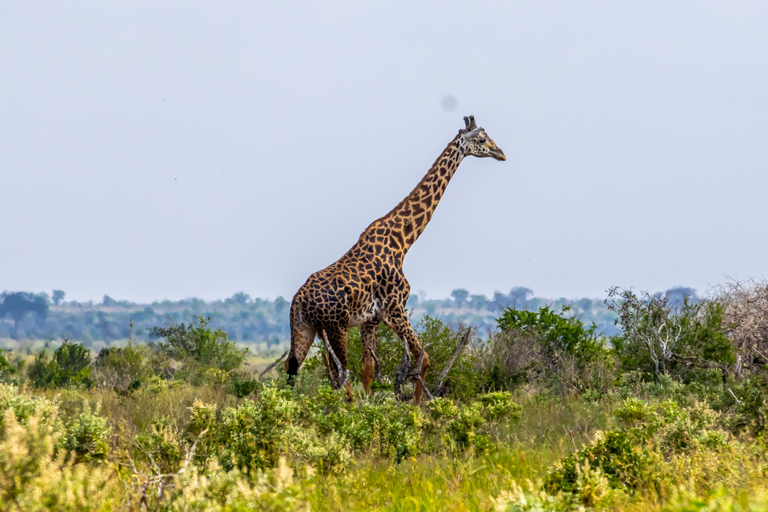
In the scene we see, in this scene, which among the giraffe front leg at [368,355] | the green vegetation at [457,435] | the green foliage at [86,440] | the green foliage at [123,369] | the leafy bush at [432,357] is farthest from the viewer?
the green foliage at [123,369]

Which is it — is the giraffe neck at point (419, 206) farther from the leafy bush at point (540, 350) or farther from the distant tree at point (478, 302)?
the distant tree at point (478, 302)

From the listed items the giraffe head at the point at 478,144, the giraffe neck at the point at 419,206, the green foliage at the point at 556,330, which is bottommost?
the green foliage at the point at 556,330

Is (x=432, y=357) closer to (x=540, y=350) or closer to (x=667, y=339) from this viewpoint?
(x=540, y=350)

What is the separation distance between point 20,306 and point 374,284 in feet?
470

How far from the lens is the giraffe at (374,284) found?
943 cm

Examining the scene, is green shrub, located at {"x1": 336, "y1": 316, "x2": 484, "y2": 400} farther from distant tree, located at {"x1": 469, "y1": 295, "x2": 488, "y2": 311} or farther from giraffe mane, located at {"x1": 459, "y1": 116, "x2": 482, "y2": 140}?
distant tree, located at {"x1": 469, "y1": 295, "x2": 488, "y2": 311}

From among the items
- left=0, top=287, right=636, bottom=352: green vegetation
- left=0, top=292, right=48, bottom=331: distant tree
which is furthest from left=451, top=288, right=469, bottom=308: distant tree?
left=0, top=292, right=48, bottom=331: distant tree

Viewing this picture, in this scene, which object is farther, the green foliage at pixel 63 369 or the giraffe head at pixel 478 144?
the green foliage at pixel 63 369

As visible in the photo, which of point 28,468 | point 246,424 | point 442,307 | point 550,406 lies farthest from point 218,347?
point 442,307

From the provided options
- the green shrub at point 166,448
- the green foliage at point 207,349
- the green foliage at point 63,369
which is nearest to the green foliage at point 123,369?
the green foliage at point 63,369

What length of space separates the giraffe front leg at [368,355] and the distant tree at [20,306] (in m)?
142

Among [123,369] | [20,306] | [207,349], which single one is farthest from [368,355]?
[20,306]

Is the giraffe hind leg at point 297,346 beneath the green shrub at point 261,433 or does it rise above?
above

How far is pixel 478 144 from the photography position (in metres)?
11.3
